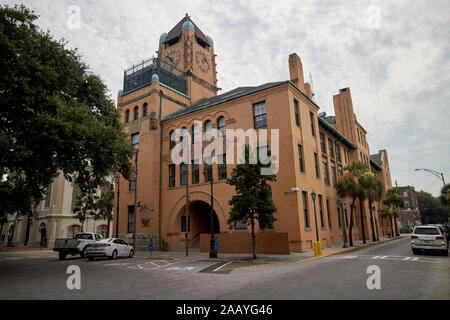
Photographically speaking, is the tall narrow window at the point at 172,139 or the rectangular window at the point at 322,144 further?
the rectangular window at the point at 322,144

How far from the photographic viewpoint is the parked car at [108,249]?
18.5 metres

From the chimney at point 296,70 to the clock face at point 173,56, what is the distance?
16.6 metres

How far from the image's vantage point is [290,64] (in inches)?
1061

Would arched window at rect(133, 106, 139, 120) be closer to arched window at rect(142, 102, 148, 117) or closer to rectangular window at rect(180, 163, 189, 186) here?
arched window at rect(142, 102, 148, 117)

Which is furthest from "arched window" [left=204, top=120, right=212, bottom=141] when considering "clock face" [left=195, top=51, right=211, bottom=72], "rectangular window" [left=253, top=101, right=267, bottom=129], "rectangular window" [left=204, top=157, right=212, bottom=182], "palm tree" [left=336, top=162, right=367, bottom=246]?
"clock face" [left=195, top=51, right=211, bottom=72]

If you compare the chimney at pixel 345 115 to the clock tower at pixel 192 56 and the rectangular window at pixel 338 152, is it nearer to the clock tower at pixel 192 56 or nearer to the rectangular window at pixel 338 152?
the rectangular window at pixel 338 152

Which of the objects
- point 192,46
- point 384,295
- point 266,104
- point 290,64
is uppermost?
point 192,46

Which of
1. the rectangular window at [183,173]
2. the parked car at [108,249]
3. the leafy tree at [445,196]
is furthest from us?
the leafy tree at [445,196]

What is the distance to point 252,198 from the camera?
16.2 metres

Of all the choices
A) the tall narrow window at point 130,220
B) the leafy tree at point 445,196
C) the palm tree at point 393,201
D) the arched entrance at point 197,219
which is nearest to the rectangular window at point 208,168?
the arched entrance at point 197,219
